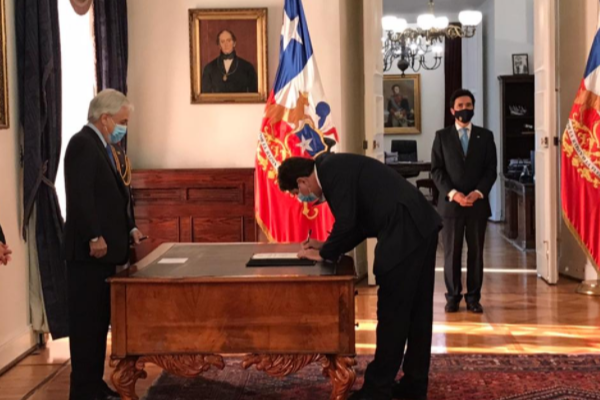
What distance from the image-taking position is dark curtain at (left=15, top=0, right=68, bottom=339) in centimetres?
547

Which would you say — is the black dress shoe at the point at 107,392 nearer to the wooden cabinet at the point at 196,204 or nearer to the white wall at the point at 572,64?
the wooden cabinet at the point at 196,204

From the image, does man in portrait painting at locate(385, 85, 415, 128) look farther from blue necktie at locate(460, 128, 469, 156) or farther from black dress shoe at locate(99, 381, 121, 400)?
black dress shoe at locate(99, 381, 121, 400)

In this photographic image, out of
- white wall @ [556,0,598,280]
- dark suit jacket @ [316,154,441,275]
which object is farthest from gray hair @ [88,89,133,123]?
white wall @ [556,0,598,280]

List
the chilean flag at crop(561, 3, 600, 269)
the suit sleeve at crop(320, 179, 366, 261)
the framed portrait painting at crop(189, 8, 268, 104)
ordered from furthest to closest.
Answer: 1. the framed portrait painting at crop(189, 8, 268, 104)
2. the chilean flag at crop(561, 3, 600, 269)
3. the suit sleeve at crop(320, 179, 366, 261)

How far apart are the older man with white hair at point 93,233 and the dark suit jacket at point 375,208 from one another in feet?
3.29

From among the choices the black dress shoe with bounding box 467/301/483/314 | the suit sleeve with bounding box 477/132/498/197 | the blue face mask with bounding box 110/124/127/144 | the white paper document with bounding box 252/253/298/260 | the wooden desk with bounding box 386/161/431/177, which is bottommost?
the black dress shoe with bounding box 467/301/483/314

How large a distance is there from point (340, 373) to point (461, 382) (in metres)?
1.03

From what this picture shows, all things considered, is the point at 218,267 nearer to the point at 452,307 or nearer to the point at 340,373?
the point at 340,373

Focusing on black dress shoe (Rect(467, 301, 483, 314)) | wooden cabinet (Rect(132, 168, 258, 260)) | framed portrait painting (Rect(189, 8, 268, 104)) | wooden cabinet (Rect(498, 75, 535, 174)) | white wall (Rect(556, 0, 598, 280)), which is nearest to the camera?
black dress shoe (Rect(467, 301, 483, 314))

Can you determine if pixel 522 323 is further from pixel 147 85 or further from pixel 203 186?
pixel 147 85

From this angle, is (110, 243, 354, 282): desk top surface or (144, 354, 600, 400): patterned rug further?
(144, 354, 600, 400): patterned rug

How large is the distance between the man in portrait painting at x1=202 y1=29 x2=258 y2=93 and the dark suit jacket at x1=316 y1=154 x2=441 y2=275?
11.2ft

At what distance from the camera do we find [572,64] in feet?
25.7

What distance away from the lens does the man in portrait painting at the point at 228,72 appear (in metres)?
7.41
